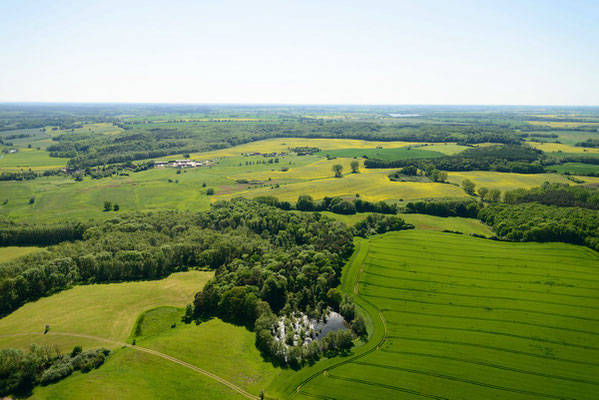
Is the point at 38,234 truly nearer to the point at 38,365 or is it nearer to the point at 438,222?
the point at 38,365

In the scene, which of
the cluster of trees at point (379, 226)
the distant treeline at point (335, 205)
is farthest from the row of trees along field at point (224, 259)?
the distant treeline at point (335, 205)

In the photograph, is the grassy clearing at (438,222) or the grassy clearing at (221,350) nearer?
the grassy clearing at (221,350)

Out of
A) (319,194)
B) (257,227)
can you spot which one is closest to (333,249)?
(257,227)

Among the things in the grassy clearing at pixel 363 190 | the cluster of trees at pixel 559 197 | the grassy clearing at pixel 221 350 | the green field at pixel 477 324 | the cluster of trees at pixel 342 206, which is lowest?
the grassy clearing at pixel 221 350

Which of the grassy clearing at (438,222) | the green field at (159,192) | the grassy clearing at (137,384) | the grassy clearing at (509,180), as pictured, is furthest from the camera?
the grassy clearing at (509,180)

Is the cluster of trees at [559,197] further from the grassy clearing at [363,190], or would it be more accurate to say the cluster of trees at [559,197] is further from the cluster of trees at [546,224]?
the grassy clearing at [363,190]

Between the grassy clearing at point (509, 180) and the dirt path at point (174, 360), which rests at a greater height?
the grassy clearing at point (509, 180)
